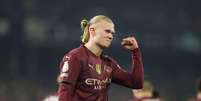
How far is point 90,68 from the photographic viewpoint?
2.81 meters

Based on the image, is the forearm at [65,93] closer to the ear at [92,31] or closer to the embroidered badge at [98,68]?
the embroidered badge at [98,68]

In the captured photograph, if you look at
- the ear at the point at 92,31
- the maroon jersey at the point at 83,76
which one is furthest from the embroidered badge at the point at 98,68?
the ear at the point at 92,31

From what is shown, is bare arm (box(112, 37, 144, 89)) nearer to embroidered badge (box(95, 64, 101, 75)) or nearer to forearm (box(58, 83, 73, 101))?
embroidered badge (box(95, 64, 101, 75))

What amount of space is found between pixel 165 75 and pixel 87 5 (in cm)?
107

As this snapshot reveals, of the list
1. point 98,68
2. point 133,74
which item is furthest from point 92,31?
point 133,74

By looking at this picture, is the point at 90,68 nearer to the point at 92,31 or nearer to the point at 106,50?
the point at 92,31

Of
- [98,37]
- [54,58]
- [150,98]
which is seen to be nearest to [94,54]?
[98,37]

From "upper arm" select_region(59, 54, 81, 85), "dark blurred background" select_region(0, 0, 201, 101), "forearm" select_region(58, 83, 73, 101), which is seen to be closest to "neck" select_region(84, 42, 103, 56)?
"upper arm" select_region(59, 54, 81, 85)

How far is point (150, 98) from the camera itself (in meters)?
4.56

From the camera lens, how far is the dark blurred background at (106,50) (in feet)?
20.2

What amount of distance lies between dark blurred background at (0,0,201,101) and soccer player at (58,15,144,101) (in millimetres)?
3218

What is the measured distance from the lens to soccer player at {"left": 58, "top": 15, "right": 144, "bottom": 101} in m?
2.75

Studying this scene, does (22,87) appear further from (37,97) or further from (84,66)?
(84,66)

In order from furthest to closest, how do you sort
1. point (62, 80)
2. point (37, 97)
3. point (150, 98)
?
point (37, 97), point (150, 98), point (62, 80)
